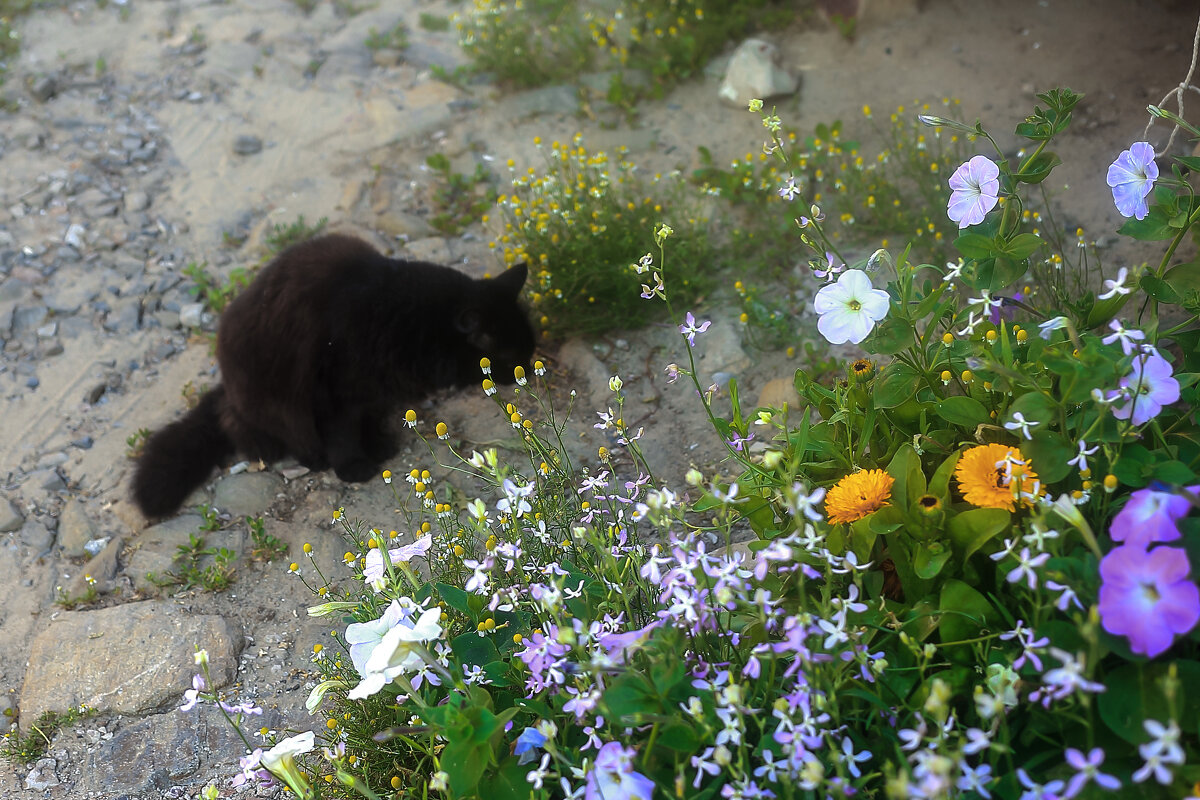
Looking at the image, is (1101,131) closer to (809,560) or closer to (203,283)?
(809,560)

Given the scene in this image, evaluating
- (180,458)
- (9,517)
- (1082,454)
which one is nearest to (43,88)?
(9,517)

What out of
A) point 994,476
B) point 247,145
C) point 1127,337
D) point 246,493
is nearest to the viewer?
point 1127,337

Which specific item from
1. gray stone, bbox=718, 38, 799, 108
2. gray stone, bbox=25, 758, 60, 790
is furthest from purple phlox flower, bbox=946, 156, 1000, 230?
gray stone, bbox=718, 38, 799, 108

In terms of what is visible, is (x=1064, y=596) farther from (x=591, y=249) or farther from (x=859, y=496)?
(x=591, y=249)

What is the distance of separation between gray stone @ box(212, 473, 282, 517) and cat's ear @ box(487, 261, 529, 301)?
3.66ft

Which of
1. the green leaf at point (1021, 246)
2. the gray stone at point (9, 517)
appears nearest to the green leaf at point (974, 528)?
the green leaf at point (1021, 246)

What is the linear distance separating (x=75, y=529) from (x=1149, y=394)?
135 inches

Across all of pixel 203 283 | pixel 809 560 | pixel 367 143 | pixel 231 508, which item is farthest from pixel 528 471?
pixel 367 143

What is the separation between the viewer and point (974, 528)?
1771mm

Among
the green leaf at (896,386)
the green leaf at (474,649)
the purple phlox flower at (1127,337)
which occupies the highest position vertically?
the purple phlox flower at (1127,337)

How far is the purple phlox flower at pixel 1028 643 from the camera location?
4.70 feet

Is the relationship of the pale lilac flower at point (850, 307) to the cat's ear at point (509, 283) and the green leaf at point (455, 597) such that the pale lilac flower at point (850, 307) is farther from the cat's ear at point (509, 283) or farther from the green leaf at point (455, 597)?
the cat's ear at point (509, 283)

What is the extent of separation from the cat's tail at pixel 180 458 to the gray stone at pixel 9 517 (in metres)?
0.47

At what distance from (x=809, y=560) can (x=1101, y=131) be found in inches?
125
